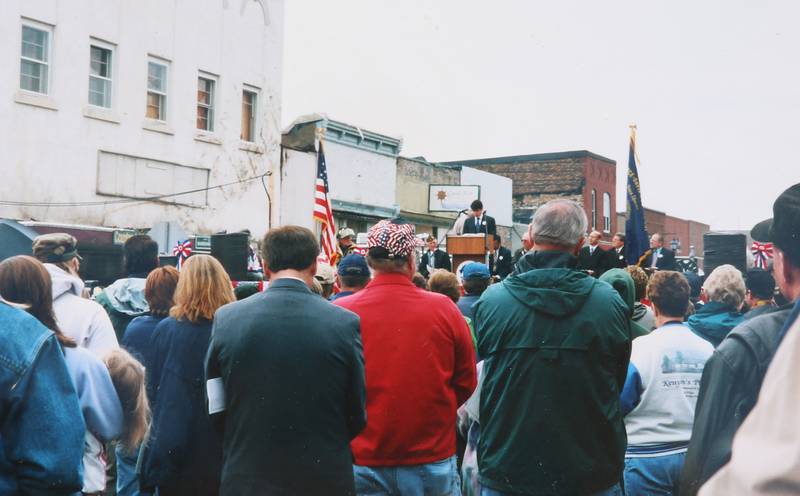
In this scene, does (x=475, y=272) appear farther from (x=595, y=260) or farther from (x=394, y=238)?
(x=595, y=260)

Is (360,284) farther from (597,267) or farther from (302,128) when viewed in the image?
(302,128)

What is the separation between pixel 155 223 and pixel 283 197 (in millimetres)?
5584

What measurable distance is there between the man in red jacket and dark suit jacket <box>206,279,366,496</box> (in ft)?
2.02

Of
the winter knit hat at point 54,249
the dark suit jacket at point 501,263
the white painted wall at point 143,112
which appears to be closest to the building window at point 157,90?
the white painted wall at point 143,112

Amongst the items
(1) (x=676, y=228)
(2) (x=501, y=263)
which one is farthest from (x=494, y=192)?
(1) (x=676, y=228)

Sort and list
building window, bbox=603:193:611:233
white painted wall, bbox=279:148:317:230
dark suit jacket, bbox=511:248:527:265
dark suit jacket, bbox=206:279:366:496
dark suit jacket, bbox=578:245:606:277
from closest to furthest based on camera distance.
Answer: dark suit jacket, bbox=206:279:366:496 < dark suit jacket, bbox=511:248:527:265 < dark suit jacket, bbox=578:245:606:277 < white painted wall, bbox=279:148:317:230 < building window, bbox=603:193:611:233

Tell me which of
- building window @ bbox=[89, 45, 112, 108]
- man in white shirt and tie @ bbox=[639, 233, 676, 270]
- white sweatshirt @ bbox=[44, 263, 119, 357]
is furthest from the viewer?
building window @ bbox=[89, 45, 112, 108]

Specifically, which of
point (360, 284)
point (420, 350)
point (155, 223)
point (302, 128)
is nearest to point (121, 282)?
point (360, 284)

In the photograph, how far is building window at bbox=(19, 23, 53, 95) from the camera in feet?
66.0

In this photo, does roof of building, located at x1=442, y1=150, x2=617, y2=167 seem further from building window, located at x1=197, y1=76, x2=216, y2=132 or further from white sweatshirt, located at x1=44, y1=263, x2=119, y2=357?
white sweatshirt, located at x1=44, y1=263, x2=119, y2=357

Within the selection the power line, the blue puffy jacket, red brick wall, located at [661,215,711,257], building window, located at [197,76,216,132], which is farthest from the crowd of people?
red brick wall, located at [661,215,711,257]

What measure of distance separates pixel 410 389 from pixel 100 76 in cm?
2036

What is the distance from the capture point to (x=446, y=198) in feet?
129

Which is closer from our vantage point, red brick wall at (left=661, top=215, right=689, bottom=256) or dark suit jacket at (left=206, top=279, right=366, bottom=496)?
dark suit jacket at (left=206, top=279, right=366, bottom=496)
